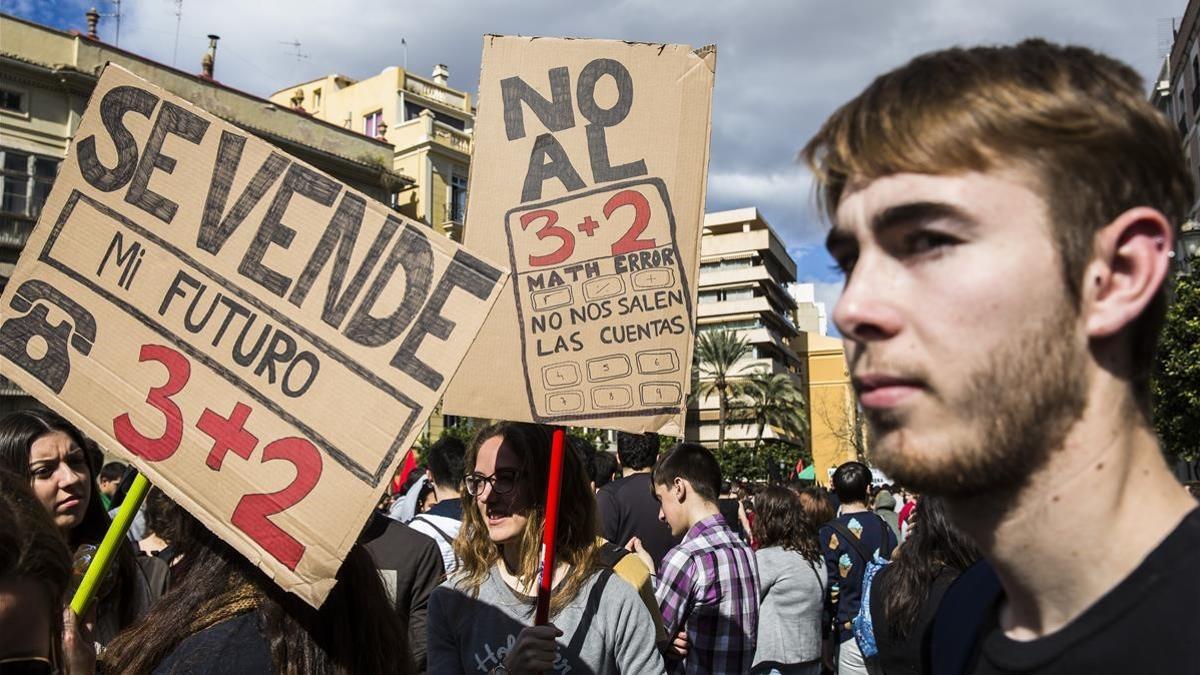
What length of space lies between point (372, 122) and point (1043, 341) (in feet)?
149

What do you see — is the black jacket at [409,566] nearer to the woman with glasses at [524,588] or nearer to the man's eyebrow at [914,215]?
the woman with glasses at [524,588]

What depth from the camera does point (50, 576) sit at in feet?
5.52

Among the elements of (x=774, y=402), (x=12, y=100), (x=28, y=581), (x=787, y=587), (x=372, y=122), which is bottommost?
(x=774, y=402)

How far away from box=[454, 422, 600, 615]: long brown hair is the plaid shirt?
3.17ft

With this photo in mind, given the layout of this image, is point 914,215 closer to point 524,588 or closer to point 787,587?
point 524,588

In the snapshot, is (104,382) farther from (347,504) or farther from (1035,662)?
(1035,662)

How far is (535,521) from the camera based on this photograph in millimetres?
3412

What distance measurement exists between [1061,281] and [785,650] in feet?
14.5

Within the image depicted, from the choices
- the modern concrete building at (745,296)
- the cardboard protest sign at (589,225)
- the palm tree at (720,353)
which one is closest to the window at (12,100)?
the cardboard protest sign at (589,225)

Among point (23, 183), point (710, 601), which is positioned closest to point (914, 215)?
point (710, 601)

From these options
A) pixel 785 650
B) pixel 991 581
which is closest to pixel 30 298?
pixel 991 581

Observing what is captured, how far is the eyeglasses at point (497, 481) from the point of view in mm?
3439

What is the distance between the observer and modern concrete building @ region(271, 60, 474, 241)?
38.9m

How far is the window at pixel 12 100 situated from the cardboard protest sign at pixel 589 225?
87.7ft
